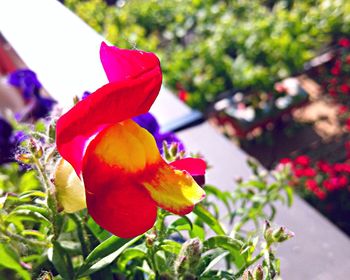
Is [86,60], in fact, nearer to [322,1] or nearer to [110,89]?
[110,89]

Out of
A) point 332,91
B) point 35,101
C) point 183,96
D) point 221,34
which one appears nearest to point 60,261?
point 35,101

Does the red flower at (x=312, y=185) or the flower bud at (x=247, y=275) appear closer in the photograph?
the flower bud at (x=247, y=275)

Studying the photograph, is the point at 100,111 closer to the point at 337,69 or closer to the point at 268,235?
the point at 268,235

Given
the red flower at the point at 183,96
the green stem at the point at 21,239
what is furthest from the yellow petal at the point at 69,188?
the red flower at the point at 183,96

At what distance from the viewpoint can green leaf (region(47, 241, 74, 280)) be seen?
419mm

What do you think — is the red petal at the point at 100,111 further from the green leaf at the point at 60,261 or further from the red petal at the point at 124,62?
the green leaf at the point at 60,261

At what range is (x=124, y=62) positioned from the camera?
32 centimetres

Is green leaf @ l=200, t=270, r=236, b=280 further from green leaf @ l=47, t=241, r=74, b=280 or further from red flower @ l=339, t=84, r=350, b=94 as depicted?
red flower @ l=339, t=84, r=350, b=94

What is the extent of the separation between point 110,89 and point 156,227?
0.20 meters

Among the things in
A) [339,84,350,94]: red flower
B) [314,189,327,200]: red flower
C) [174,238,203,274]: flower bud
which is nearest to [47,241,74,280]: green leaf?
[174,238,203,274]: flower bud

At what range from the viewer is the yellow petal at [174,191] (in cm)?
33

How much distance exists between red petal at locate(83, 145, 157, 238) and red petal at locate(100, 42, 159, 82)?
0.06 m

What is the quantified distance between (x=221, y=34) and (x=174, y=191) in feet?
6.72

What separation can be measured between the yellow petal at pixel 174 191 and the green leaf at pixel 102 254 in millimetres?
88
